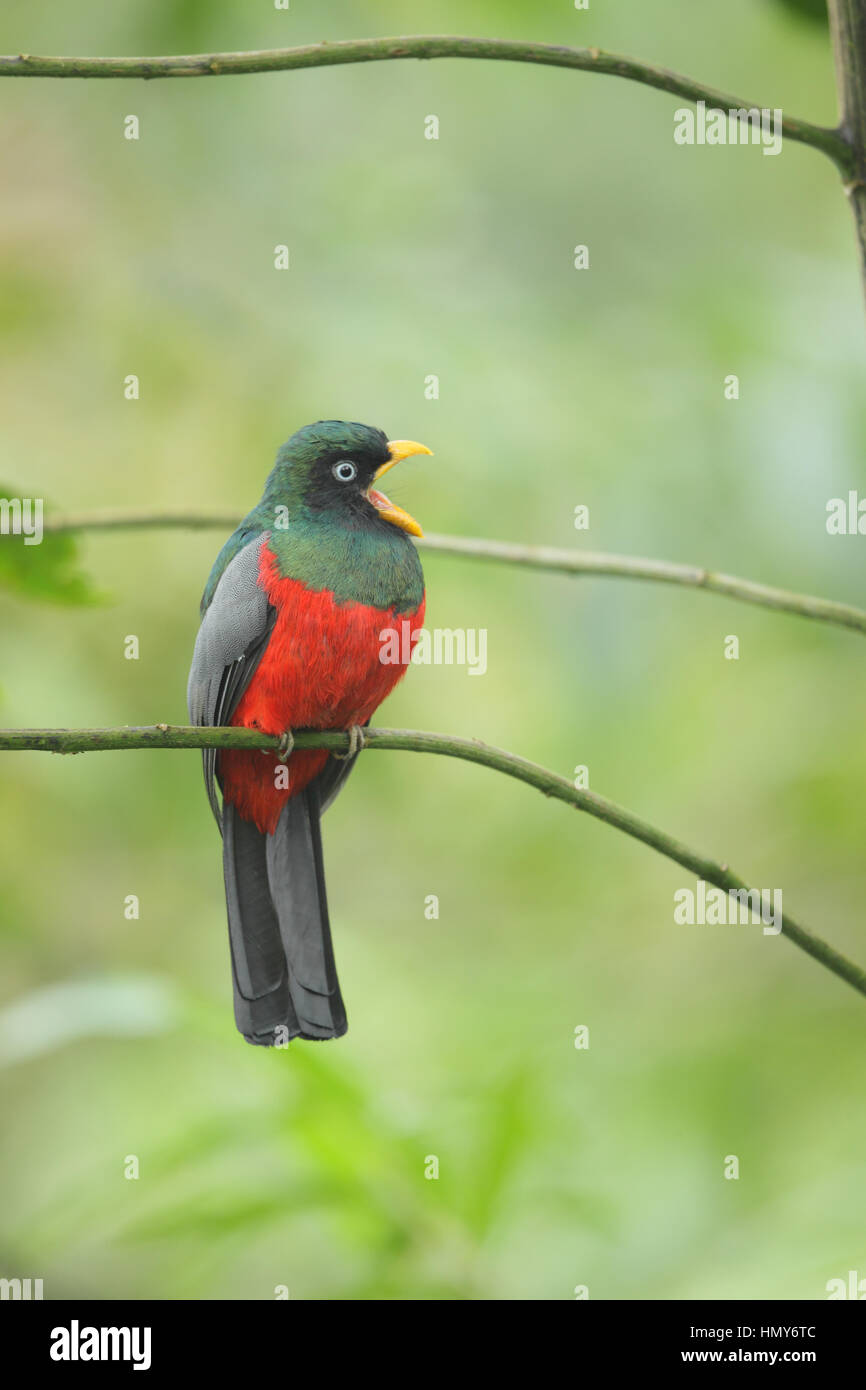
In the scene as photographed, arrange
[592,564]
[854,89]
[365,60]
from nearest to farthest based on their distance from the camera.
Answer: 1. [365,60]
2. [854,89]
3. [592,564]

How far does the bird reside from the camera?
2924mm

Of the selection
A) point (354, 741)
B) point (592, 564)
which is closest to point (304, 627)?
point (354, 741)

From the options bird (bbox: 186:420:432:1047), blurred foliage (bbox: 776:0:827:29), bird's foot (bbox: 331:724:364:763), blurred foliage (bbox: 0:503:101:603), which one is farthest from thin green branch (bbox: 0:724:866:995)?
blurred foliage (bbox: 776:0:827:29)

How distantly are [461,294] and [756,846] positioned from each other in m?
2.38

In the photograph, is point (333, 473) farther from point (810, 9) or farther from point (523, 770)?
point (523, 770)

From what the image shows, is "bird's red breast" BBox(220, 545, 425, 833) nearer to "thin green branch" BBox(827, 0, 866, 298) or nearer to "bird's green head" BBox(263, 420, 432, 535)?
"bird's green head" BBox(263, 420, 432, 535)

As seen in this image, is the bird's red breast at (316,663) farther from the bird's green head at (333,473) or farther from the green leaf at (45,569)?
the green leaf at (45,569)

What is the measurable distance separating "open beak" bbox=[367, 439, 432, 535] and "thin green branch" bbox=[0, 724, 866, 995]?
1.00 metres

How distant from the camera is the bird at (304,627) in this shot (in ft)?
9.59

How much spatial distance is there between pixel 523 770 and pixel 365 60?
86 centimetres

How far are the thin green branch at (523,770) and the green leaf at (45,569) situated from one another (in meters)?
0.84

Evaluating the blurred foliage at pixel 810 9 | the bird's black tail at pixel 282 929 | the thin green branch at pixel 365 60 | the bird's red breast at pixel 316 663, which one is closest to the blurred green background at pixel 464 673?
the bird's black tail at pixel 282 929

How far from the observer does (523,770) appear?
1.77 meters

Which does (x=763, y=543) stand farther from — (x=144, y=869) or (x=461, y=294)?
(x=144, y=869)
